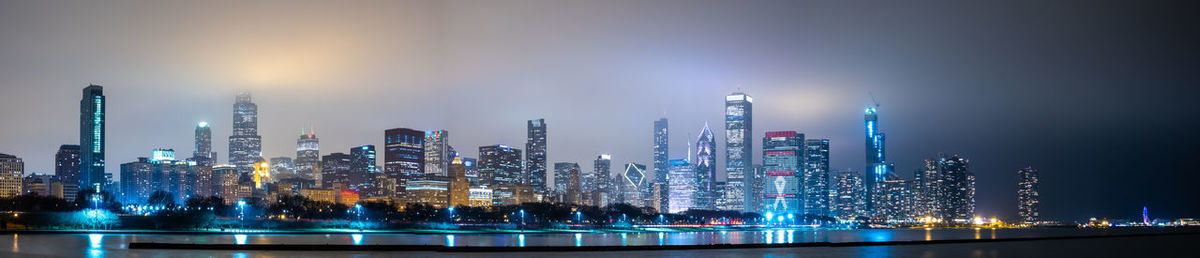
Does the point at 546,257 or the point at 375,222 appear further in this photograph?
the point at 375,222

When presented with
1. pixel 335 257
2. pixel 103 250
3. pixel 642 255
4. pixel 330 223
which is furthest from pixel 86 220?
pixel 642 255

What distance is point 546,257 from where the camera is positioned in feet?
173

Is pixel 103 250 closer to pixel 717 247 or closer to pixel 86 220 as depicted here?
pixel 717 247

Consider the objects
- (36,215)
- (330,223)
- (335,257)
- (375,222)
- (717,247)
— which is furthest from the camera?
A: (375,222)

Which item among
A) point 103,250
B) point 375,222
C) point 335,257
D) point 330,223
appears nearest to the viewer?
point 335,257

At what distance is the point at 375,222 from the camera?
177m

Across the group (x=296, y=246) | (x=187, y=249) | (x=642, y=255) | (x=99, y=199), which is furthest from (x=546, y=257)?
(x=99, y=199)

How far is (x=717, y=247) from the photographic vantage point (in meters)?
67.6

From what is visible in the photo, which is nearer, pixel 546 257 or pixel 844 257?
pixel 546 257

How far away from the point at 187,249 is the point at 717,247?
36202 mm

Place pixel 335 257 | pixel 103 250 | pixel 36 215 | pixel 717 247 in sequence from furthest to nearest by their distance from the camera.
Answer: pixel 36 215
pixel 717 247
pixel 103 250
pixel 335 257

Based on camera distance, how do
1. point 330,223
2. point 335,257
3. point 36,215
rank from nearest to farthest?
point 335,257 → point 36,215 → point 330,223

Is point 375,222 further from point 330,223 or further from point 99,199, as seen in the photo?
point 99,199

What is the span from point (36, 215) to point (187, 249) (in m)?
67.2
